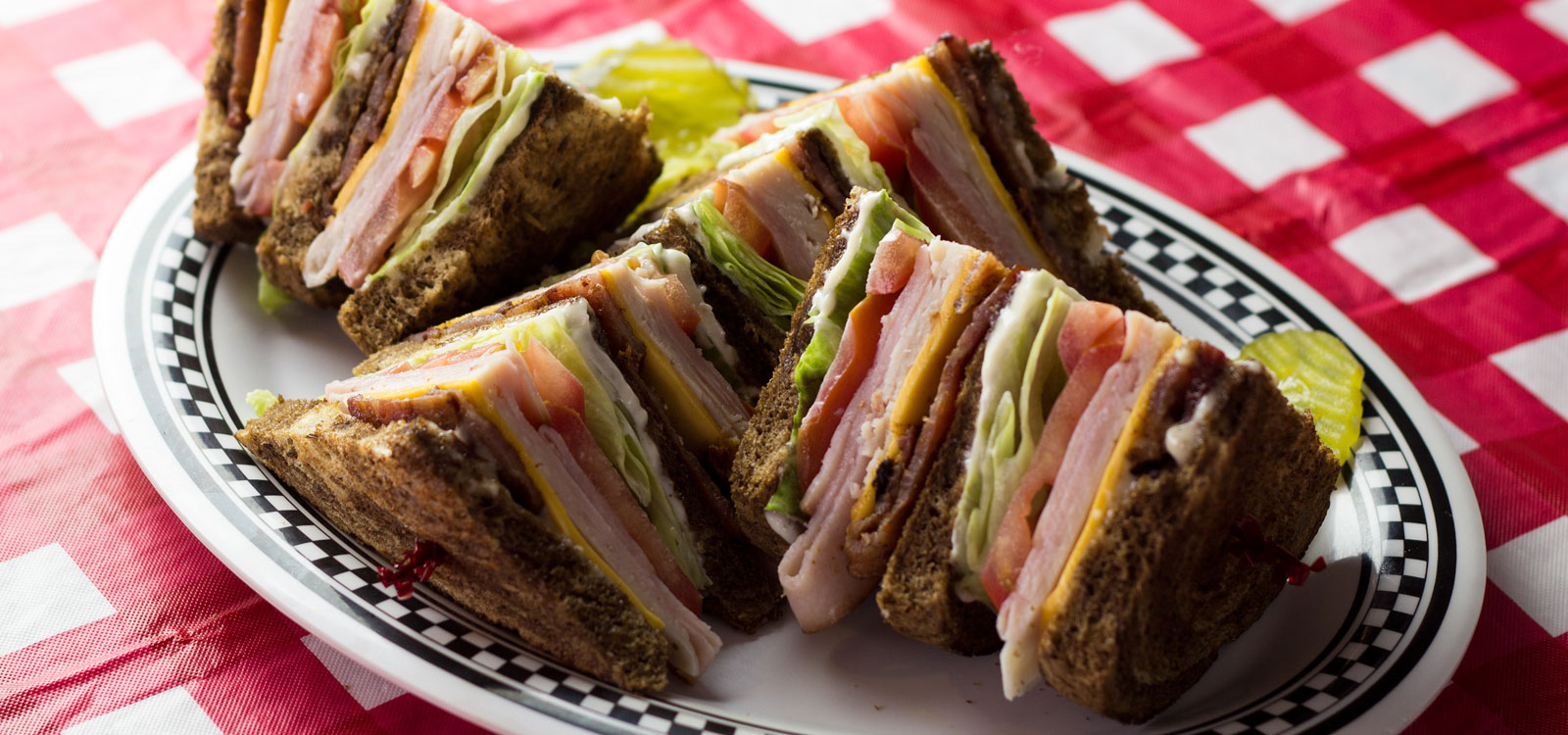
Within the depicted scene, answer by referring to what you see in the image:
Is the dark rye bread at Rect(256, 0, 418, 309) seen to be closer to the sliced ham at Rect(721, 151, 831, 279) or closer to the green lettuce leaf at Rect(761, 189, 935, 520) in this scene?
the sliced ham at Rect(721, 151, 831, 279)

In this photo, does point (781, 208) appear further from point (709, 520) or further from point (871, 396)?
point (709, 520)

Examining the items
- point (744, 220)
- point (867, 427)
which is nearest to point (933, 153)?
point (744, 220)

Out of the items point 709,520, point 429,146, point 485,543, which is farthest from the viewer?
point 429,146

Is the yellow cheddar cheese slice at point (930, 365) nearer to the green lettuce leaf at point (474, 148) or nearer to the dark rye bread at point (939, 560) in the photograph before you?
the dark rye bread at point (939, 560)

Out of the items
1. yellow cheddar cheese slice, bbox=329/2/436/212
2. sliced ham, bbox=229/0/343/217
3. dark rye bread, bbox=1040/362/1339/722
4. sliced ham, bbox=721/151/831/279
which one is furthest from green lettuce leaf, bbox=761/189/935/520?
sliced ham, bbox=229/0/343/217

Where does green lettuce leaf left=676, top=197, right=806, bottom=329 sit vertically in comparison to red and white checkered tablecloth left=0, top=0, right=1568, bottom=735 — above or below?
above

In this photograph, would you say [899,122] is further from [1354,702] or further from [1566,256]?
[1566,256]
